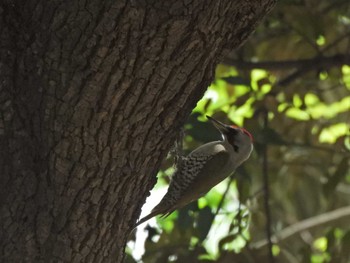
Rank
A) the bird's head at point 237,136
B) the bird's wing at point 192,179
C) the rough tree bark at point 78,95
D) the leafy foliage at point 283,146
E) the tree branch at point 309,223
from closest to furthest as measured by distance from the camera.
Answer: the rough tree bark at point 78,95, the bird's wing at point 192,179, the bird's head at point 237,136, the leafy foliage at point 283,146, the tree branch at point 309,223

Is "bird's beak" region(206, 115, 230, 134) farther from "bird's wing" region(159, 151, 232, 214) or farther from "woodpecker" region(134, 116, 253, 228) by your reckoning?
"bird's wing" region(159, 151, 232, 214)

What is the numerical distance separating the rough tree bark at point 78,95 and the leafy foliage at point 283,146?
5.93 feet

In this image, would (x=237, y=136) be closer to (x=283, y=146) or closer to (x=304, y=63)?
(x=283, y=146)

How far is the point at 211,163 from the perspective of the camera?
4777mm

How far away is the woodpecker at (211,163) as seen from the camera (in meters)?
4.63

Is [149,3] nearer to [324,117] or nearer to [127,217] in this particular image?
[127,217]

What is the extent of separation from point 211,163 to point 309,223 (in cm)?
143

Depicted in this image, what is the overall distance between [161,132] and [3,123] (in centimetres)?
50

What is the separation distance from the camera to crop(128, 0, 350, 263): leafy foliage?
4.94m

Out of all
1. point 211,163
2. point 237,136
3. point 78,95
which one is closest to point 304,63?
point 237,136

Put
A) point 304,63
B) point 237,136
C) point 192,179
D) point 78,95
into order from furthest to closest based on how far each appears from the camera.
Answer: point 304,63, point 237,136, point 192,179, point 78,95

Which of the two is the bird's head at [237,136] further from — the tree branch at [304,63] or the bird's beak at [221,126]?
the tree branch at [304,63]

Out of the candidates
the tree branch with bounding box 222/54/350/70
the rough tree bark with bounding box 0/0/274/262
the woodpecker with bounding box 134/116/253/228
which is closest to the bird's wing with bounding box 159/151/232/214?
the woodpecker with bounding box 134/116/253/228

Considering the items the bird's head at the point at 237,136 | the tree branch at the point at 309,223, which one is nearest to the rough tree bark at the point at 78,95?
the bird's head at the point at 237,136
